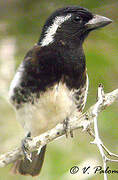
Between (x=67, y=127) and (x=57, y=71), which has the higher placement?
(x=57, y=71)

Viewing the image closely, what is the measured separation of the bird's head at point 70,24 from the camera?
383 centimetres

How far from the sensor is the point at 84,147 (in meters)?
4.39

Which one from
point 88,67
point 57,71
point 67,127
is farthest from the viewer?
point 88,67

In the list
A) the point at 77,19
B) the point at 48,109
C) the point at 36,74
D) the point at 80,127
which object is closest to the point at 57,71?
the point at 36,74

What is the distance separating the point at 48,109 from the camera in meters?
3.89

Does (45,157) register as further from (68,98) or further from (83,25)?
(83,25)

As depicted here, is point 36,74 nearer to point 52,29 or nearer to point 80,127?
point 52,29

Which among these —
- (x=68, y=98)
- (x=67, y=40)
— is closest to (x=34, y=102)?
(x=68, y=98)

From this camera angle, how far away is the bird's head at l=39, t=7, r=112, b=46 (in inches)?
151

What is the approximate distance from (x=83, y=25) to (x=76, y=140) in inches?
41.5

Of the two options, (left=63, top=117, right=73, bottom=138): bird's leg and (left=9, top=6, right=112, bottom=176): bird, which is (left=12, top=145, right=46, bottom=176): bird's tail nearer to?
(left=9, top=6, right=112, bottom=176): bird

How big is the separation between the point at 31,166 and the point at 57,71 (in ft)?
3.02

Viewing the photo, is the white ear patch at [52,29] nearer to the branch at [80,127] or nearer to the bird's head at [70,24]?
the bird's head at [70,24]

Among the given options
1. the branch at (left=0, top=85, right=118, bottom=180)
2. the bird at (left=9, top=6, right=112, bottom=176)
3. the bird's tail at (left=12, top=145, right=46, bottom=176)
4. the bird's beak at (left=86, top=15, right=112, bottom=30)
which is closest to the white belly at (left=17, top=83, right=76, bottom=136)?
the bird at (left=9, top=6, right=112, bottom=176)
